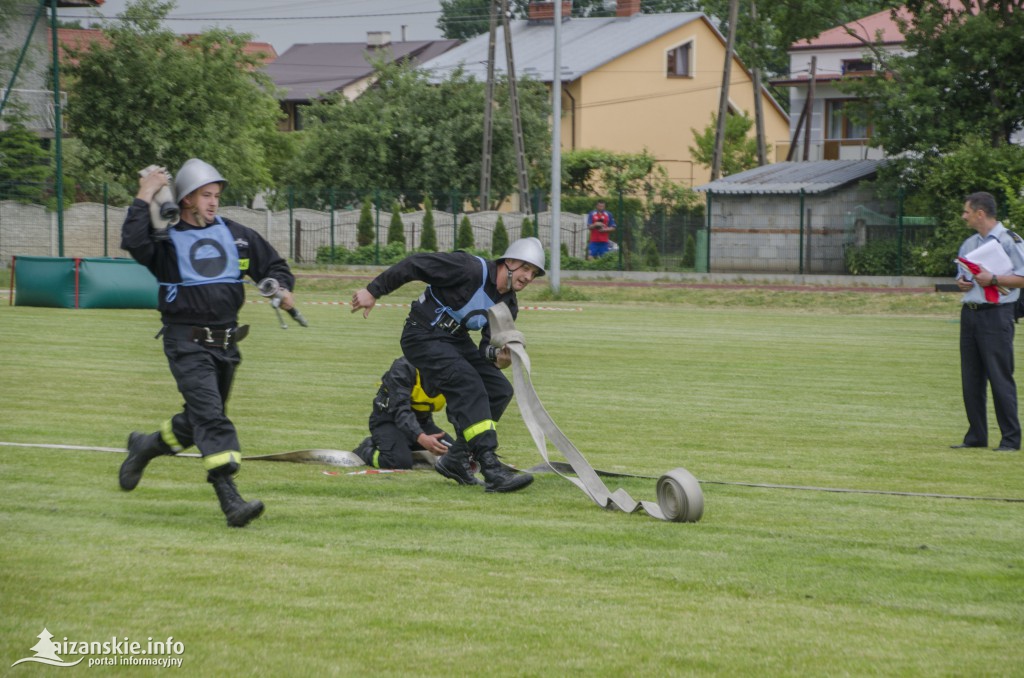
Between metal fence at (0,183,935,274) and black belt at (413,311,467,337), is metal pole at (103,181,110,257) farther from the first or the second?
black belt at (413,311,467,337)

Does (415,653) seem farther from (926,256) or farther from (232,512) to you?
(926,256)

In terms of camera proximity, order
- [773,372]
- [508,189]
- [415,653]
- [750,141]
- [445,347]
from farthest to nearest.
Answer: [750,141]
[508,189]
[773,372]
[445,347]
[415,653]

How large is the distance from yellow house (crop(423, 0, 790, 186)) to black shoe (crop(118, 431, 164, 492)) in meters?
58.5

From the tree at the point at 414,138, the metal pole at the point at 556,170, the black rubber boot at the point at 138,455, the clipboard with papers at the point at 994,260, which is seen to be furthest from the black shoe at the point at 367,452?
the tree at the point at 414,138

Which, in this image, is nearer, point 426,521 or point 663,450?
point 426,521

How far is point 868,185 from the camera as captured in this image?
40.9 meters

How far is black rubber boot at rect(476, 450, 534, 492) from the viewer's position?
8.50 metres

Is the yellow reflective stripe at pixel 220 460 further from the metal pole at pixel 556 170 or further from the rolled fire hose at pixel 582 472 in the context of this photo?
the metal pole at pixel 556 170

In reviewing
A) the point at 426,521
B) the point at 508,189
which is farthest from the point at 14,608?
the point at 508,189

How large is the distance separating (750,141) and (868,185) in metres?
27.8

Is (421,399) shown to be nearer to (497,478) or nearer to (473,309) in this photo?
(473,309)

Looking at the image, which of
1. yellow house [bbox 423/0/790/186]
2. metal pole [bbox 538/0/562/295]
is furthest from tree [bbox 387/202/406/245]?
yellow house [bbox 423/0/790/186]

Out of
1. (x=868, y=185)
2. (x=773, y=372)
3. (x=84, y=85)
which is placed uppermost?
(x=84, y=85)

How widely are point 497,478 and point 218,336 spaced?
2025 mm
